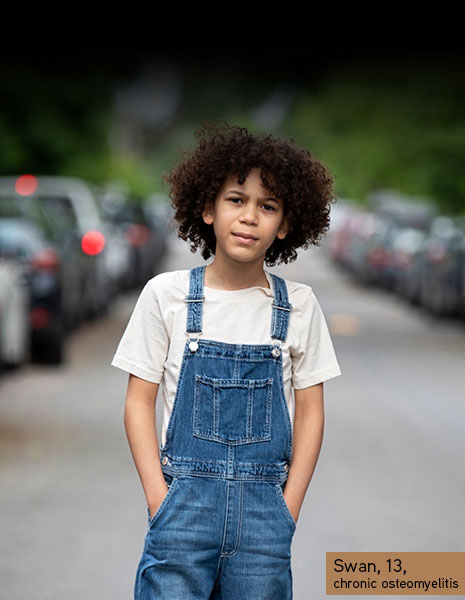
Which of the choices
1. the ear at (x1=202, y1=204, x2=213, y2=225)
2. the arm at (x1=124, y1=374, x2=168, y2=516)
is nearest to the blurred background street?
the ear at (x1=202, y1=204, x2=213, y2=225)

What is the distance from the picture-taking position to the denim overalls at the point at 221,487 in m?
3.11

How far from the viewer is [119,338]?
15297mm

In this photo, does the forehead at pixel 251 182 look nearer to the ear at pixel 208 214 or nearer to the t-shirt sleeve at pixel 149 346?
the ear at pixel 208 214

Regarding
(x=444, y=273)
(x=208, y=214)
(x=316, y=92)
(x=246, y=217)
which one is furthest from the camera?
(x=316, y=92)

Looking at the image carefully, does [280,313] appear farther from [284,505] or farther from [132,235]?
[132,235]

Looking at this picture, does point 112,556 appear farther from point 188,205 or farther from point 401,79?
point 401,79

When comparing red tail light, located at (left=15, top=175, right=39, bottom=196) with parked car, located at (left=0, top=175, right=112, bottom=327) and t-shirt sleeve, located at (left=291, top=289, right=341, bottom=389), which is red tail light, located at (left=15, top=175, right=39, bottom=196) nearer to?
parked car, located at (left=0, top=175, right=112, bottom=327)

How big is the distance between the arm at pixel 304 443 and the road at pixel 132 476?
7.06 feet

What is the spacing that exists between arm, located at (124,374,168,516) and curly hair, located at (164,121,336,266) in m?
0.50

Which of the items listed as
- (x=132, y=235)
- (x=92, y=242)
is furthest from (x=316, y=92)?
(x=92, y=242)

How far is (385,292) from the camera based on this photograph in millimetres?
26656

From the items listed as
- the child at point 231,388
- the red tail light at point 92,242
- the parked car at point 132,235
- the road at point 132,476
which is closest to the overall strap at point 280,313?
the child at point 231,388

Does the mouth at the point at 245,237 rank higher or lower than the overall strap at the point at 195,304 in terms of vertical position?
higher

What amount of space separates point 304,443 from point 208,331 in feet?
1.28
